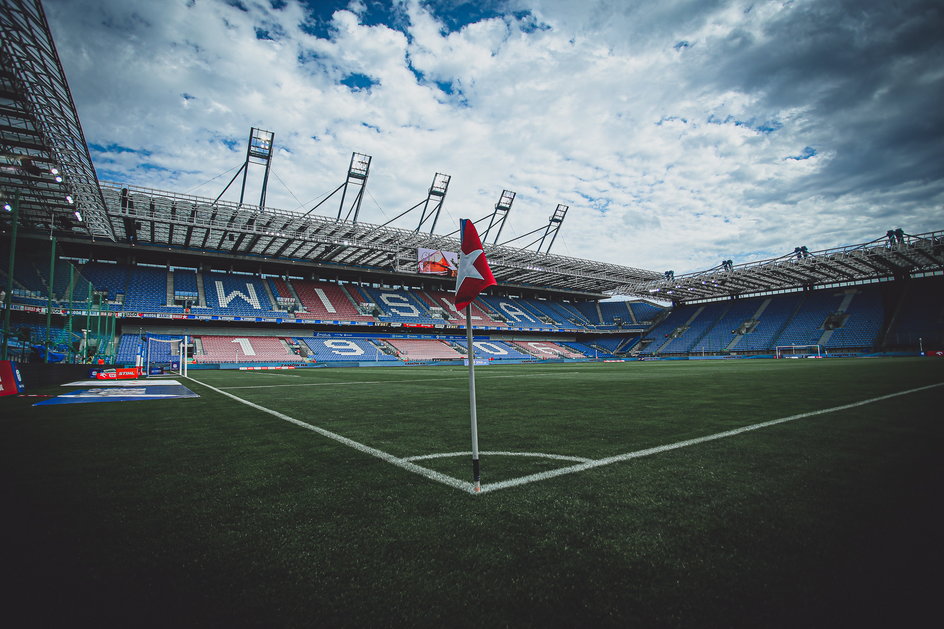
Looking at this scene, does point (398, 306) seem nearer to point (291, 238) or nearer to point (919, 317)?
point (291, 238)

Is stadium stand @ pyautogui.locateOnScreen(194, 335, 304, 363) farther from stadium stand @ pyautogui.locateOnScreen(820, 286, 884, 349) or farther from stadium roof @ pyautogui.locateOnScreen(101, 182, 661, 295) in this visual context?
stadium stand @ pyautogui.locateOnScreen(820, 286, 884, 349)

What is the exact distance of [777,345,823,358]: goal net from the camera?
40000mm

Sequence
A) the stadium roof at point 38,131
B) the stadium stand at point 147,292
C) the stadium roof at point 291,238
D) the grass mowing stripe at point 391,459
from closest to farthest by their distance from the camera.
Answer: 1. the grass mowing stripe at point 391,459
2. the stadium roof at point 38,131
3. the stadium roof at point 291,238
4. the stadium stand at point 147,292

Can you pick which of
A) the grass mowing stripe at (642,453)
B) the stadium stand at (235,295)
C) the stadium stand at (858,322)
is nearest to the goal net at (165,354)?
the stadium stand at (235,295)

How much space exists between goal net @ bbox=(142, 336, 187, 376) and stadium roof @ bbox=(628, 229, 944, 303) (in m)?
50.2

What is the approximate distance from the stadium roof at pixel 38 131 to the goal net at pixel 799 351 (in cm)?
5292

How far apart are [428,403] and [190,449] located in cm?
452

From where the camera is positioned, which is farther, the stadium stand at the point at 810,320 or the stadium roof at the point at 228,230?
the stadium stand at the point at 810,320

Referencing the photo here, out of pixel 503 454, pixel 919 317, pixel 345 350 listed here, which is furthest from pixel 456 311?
pixel 503 454

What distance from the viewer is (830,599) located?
60.9 inches

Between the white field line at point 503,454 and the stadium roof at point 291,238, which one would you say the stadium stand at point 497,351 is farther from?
the white field line at point 503,454

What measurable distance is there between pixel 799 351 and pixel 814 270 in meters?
8.39

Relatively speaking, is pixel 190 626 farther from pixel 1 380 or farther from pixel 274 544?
pixel 1 380

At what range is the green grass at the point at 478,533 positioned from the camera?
1.53m
